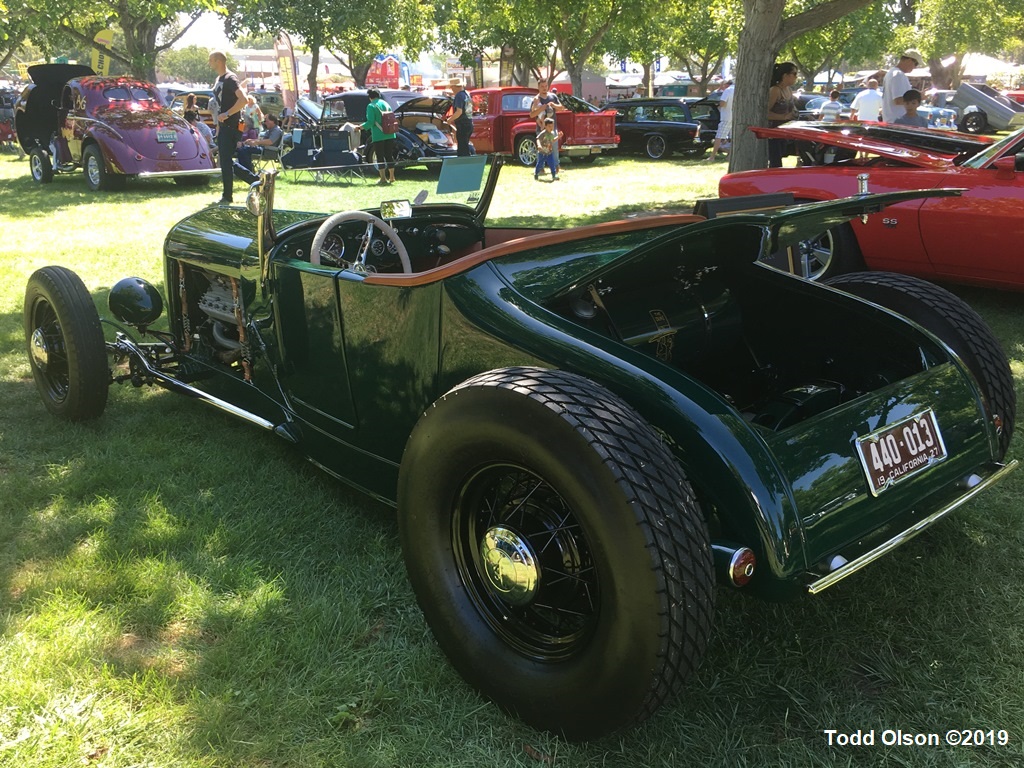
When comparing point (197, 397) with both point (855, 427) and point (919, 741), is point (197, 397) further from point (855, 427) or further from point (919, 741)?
point (919, 741)

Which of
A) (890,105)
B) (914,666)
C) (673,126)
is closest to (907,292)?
(914,666)

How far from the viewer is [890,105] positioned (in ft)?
32.2

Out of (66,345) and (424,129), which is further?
(424,129)

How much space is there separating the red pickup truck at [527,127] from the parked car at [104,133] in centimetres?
600

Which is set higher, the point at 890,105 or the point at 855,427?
the point at 890,105

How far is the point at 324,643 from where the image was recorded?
2414 mm

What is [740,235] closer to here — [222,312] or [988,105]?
[222,312]

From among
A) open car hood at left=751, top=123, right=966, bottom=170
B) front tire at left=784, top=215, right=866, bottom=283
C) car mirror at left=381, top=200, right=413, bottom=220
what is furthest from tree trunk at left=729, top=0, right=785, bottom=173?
car mirror at left=381, top=200, right=413, bottom=220

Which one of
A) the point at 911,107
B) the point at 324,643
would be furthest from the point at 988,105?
the point at 324,643

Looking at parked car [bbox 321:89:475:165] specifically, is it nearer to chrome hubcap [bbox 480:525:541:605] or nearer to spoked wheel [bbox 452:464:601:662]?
spoked wheel [bbox 452:464:601:662]

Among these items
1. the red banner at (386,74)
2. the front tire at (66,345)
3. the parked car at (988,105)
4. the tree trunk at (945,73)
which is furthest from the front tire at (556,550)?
the red banner at (386,74)

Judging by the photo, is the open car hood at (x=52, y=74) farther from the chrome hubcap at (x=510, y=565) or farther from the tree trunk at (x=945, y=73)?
the tree trunk at (x=945, y=73)

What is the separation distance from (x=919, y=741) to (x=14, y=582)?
2817 mm

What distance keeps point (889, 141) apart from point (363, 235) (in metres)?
4.79
